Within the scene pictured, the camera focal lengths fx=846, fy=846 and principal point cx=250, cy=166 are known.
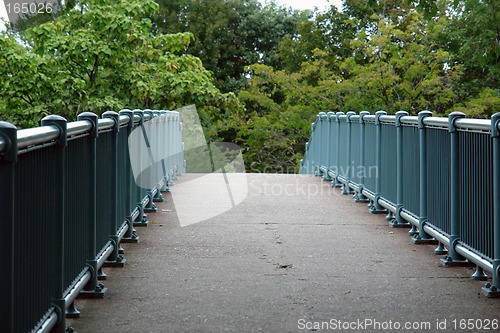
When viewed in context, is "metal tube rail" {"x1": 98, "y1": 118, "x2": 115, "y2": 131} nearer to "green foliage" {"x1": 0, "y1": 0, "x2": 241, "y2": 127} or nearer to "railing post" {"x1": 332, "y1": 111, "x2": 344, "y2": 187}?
"railing post" {"x1": 332, "y1": 111, "x2": 344, "y2": 187}

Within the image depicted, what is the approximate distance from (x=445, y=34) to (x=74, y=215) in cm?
3061

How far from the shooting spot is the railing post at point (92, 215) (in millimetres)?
6236

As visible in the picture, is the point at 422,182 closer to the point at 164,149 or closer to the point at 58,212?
the point at 58,212

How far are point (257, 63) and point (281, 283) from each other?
32.0 meters

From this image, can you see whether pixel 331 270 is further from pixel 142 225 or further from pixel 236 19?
pixel 236 19

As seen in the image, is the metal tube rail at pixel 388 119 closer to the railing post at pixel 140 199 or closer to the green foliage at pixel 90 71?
the railing post at pixel 140 199

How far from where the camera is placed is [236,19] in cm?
5038

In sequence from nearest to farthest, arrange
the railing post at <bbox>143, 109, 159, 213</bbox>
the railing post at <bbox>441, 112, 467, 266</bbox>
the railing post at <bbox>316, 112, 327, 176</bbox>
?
1. the railing post at <bbox>441, 112, 467, 266</bbox>
2. the railing post at <bbox>143, 109, 159, 213</bbox>
3. the railing post at <bbox>316, 112, 327, 176</bbox>

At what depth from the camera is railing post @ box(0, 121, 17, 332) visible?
369cm

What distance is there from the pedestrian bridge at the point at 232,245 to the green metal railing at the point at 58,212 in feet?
Result: 0.04

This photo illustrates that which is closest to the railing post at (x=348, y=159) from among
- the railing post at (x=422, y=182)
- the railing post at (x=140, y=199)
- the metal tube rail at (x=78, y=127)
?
the railing post at (x=140, y=199)

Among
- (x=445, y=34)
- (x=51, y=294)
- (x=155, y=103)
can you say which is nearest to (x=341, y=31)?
(x=445, y=34)

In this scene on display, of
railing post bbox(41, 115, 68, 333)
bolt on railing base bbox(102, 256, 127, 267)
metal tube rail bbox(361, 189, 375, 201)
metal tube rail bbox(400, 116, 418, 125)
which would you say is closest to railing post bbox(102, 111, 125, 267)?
bolt on railing base bbox(102, 256, 127, 267)

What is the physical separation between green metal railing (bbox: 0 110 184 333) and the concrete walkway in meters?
0.36
